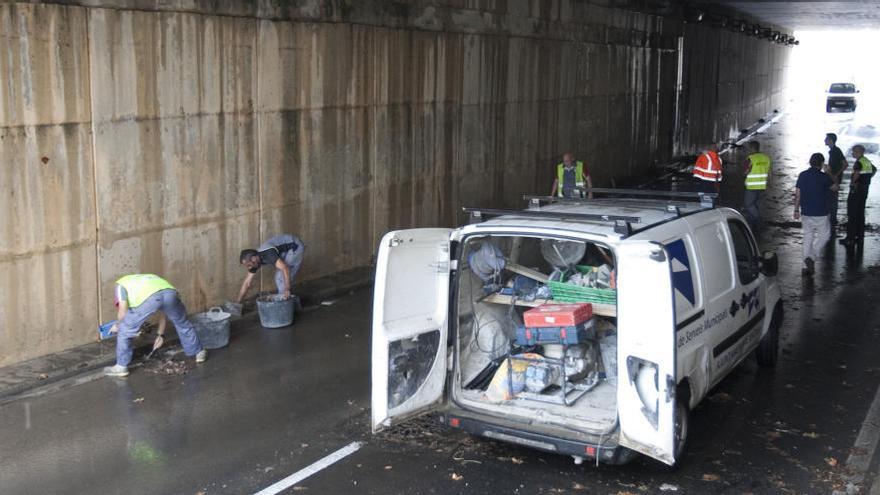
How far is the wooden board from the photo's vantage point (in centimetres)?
746

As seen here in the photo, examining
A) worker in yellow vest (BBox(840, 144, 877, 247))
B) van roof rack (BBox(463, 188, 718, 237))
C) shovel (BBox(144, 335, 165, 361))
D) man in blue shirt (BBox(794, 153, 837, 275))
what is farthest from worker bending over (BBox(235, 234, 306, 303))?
worker in yellow vest (BBox(840, 144, 877, 247))

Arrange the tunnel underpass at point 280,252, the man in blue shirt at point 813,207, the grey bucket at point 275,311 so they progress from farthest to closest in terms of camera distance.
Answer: the man in blue shirt at point 813,207 → the grey bucket at point 275,311 → the tunnel underpass at point 280,252

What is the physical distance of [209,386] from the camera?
9.41 m

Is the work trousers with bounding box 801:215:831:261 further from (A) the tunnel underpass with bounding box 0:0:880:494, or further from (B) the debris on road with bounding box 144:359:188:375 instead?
(B) the debris on road with bounding box 144:359:188:375

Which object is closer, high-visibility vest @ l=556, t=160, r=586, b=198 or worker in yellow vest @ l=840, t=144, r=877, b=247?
worker in yellow vest @ l=840, t=144, r=877, b=247

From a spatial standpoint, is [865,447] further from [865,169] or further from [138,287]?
[865,169]

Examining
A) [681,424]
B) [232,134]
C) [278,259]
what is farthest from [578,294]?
[232,134]

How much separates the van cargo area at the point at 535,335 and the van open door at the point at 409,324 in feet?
0.65

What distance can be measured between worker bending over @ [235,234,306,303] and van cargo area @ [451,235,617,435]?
4.08 m

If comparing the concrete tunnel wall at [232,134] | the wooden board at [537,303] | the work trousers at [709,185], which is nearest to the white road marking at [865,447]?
the wooden board at [537,303]

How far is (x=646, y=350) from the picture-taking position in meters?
6.36

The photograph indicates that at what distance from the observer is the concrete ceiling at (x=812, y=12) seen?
3244cm

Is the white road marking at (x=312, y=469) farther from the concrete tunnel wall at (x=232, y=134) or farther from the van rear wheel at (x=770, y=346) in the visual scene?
the van rear wheel at (x=770, y=346)

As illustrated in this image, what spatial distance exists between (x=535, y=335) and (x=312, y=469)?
1.96 meters
